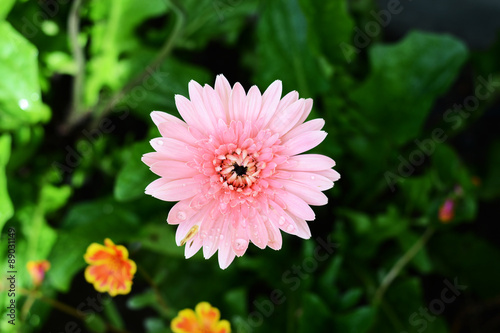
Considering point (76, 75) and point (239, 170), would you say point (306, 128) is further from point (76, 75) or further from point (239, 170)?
point (76, 75)

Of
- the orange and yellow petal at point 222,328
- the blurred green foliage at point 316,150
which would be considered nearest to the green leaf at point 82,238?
the blurred green foliage at point 316,150

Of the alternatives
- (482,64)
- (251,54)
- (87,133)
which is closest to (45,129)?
(87,133)

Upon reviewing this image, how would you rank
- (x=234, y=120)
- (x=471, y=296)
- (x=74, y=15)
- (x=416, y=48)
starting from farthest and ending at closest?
1. (x=471, y=296)
2. (x=416, y=48)
3. (x=74, y=15)
4. (x=234, y=120)

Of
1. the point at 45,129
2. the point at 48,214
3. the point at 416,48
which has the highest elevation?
the point at 45,129

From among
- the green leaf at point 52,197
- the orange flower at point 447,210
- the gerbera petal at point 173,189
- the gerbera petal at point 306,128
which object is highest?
the green leaf at point 52,197

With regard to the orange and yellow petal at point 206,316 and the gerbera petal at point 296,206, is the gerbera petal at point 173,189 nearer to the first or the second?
the gerbera petal at point 296,206

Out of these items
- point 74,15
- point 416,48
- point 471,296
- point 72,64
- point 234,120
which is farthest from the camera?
point 471,296

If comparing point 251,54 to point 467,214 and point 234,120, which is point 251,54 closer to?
point 467,214
